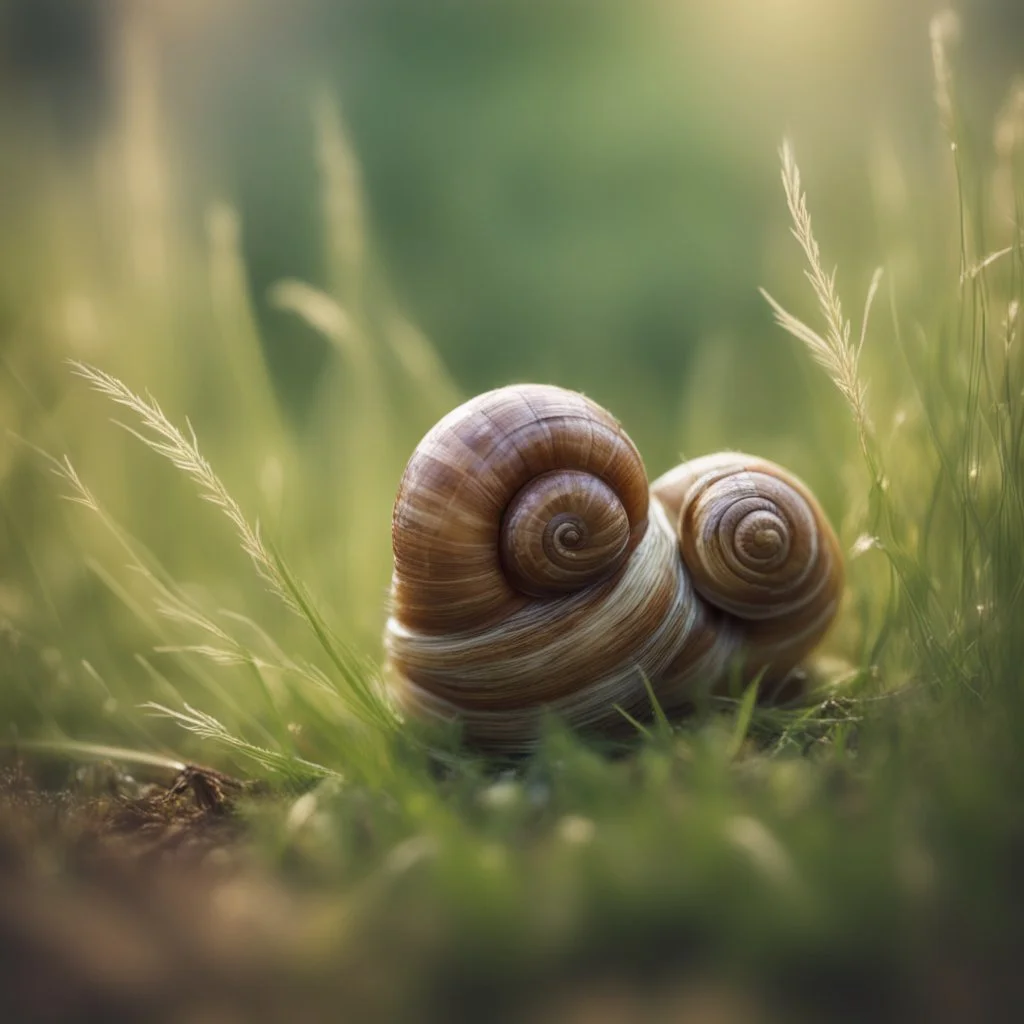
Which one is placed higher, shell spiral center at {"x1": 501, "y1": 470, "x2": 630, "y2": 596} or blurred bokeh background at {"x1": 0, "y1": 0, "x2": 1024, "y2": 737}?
blurred bokeh background at {"x1": 0, "y1": 0, "x2": 1024, "y2": 737}

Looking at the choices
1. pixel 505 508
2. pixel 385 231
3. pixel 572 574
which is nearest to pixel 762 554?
pixel 572 574

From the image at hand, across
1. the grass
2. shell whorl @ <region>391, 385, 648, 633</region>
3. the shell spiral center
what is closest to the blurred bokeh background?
the grass

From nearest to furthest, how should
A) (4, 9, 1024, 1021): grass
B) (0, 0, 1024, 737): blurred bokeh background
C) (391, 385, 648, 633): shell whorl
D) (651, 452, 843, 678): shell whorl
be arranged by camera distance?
(4, 9, 1024, 1021): grass → (391, 385, 648, 633): shell whorl → (651, 452, 843, 678): shell whorl → (0, 0, 1024, 737): blurred bokeh background

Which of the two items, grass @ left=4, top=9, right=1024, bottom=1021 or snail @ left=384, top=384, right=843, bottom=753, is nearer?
grass @ left=4, top=9, right=1024, bottom=1021

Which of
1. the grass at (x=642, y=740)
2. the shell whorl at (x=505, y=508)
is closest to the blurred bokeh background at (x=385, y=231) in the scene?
the grass at (x=642, y=740)

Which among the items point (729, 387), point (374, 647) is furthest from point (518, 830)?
point (729, 387)

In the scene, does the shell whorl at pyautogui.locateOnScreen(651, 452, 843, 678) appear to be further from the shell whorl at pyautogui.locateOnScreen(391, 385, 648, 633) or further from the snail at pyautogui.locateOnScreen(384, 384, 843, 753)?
→ the shell whorl at pyautogui.locateOnScreen(391, 385, 648, 633)

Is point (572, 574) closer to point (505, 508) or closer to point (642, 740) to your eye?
point (505, 508)
